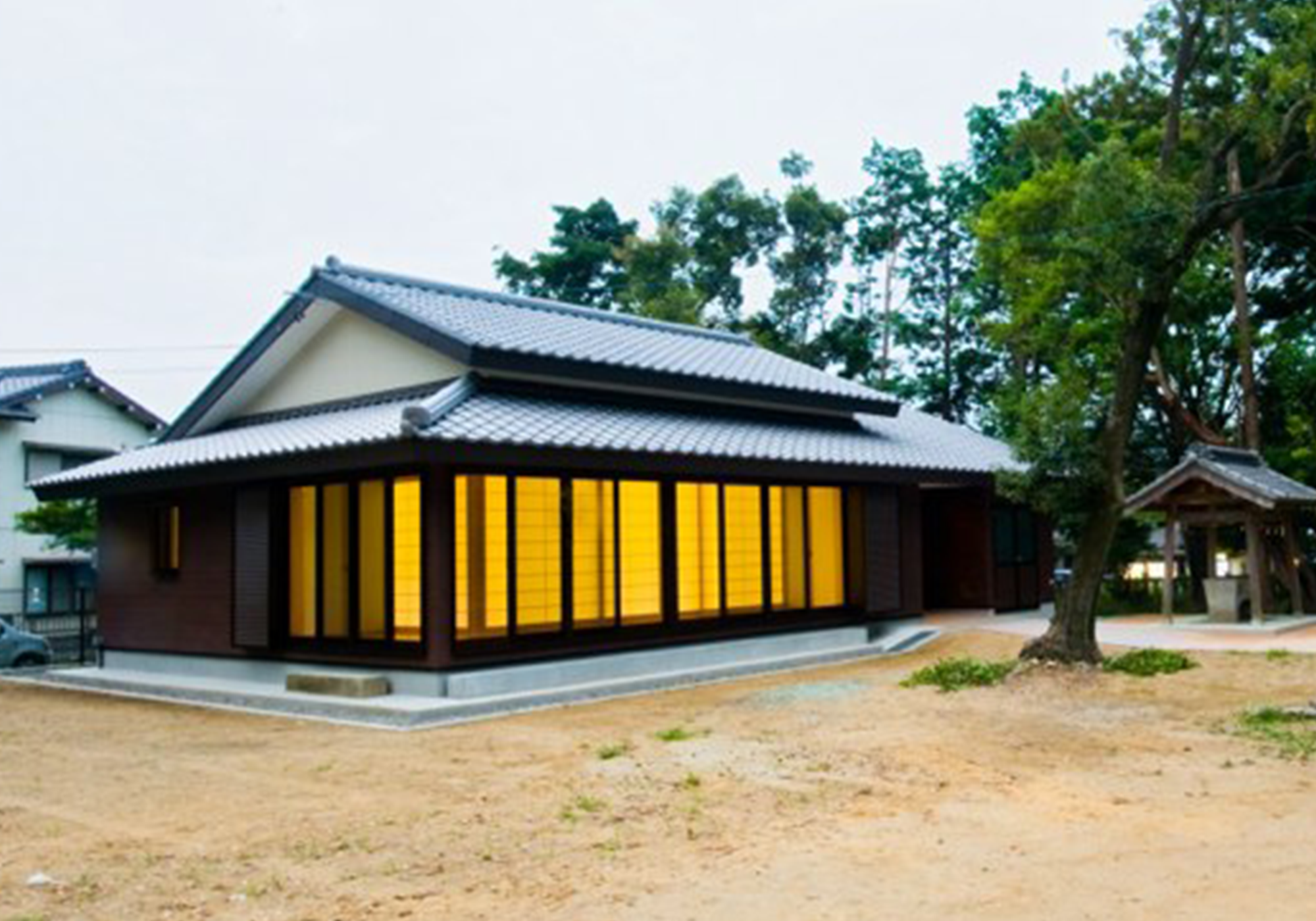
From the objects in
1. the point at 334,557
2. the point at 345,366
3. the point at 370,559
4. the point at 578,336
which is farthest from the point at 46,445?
the point at 370,559

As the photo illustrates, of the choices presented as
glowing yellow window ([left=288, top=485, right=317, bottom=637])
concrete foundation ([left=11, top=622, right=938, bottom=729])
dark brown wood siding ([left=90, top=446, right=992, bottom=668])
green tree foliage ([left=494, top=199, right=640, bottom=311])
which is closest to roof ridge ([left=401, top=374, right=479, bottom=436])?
dark brown wood siding ([left=90, top=446, right=992, bottom=668])

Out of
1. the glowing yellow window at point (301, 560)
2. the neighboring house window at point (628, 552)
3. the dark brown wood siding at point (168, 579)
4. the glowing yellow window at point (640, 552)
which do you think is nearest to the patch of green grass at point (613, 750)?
the neighboring house window at point (628, 552)

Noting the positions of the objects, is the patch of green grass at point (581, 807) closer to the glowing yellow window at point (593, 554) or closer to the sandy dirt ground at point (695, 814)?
the sandy dirt ground at point (695, 814)

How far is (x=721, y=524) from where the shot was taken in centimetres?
1517

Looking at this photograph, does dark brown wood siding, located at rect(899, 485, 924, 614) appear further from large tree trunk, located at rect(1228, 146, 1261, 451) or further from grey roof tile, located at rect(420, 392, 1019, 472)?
large tree trunk, located at rect(1228, 146, 1261, 451)

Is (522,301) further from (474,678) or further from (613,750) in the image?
(613,750)

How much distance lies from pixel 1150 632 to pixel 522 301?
413 inches

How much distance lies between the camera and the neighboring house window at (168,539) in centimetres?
1596

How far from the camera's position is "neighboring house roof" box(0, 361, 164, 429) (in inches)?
1056

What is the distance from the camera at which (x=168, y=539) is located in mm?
16219

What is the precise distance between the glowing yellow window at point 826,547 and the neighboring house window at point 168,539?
8.80 m

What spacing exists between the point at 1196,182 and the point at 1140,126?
10.9 meters

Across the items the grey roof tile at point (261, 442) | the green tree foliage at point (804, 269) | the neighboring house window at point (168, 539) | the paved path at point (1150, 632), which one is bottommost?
the paved path at point (1150, 632)

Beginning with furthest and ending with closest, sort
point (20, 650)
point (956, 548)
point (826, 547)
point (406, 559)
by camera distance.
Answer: point (956, 548) < point (20, 650) < point (826, 547) < point (406, 559)
